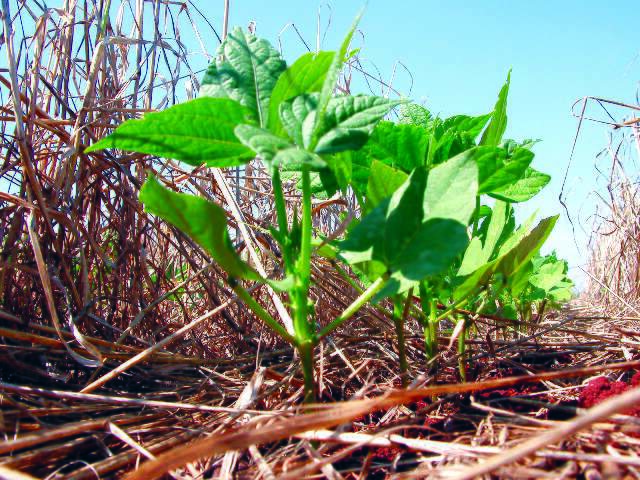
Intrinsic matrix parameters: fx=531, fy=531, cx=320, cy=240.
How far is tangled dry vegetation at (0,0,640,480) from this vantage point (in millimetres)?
567

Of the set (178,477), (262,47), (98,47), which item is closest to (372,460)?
(178,477)

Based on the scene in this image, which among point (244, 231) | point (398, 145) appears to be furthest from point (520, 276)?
point (244, 231)

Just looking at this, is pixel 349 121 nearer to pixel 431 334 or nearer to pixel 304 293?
pixel 304 293

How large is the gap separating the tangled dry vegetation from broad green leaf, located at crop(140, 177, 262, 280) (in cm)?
21

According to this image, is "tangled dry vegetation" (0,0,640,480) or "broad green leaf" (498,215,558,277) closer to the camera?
"tangled dry vegetation" (0,0,640,480)

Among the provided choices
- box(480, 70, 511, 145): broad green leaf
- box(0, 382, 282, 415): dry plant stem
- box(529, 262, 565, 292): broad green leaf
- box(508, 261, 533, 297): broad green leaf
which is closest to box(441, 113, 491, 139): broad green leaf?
box(480, 70, 511, 145): broad green leaf

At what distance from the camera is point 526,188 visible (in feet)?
2.97

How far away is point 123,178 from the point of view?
4.11 feet

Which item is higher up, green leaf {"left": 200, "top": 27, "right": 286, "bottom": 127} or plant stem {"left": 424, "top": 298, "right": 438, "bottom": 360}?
green leaf {"left": 200, "top": 27, "right": 286, "bottom": 127}

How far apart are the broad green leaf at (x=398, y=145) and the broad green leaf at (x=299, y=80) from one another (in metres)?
0.17

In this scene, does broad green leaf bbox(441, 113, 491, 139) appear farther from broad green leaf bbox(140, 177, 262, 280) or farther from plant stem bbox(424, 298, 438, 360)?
broad green leaf bbox(140, 177, 262, 280)

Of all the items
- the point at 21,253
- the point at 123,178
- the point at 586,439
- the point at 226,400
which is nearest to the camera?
the point at 586,439

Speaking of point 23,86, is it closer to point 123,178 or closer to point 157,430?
point 123,178

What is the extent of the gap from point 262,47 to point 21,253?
0.78 meters
